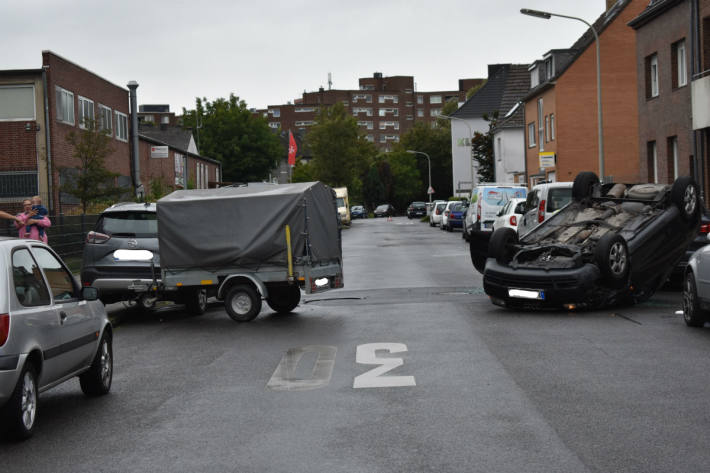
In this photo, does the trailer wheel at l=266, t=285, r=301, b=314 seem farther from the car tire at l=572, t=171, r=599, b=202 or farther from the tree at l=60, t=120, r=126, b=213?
the tree at l=60, t=120, r=126, b=213

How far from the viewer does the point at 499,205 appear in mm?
36156

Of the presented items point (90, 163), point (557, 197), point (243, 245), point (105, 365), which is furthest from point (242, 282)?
point (90, 163)

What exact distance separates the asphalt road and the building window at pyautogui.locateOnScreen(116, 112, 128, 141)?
32.6 m

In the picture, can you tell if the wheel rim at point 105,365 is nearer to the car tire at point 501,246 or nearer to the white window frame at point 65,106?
the car tire at point 501,246

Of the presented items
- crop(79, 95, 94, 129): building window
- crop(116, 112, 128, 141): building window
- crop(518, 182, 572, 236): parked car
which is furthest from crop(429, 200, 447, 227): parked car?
crop(518, 182, 572, 236): parked car

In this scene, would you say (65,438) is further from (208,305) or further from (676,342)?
(208,305)

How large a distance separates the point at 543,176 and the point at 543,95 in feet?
14.0

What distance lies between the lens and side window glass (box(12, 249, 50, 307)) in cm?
699

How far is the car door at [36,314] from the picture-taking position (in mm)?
6848

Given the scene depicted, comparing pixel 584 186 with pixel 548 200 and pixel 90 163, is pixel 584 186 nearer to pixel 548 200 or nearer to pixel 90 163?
pixel 548 200

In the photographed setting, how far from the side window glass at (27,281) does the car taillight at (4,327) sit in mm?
288

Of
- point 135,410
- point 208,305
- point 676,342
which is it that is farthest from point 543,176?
point 135,410

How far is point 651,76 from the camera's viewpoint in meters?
33.2

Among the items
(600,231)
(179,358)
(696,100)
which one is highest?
(696,100)
